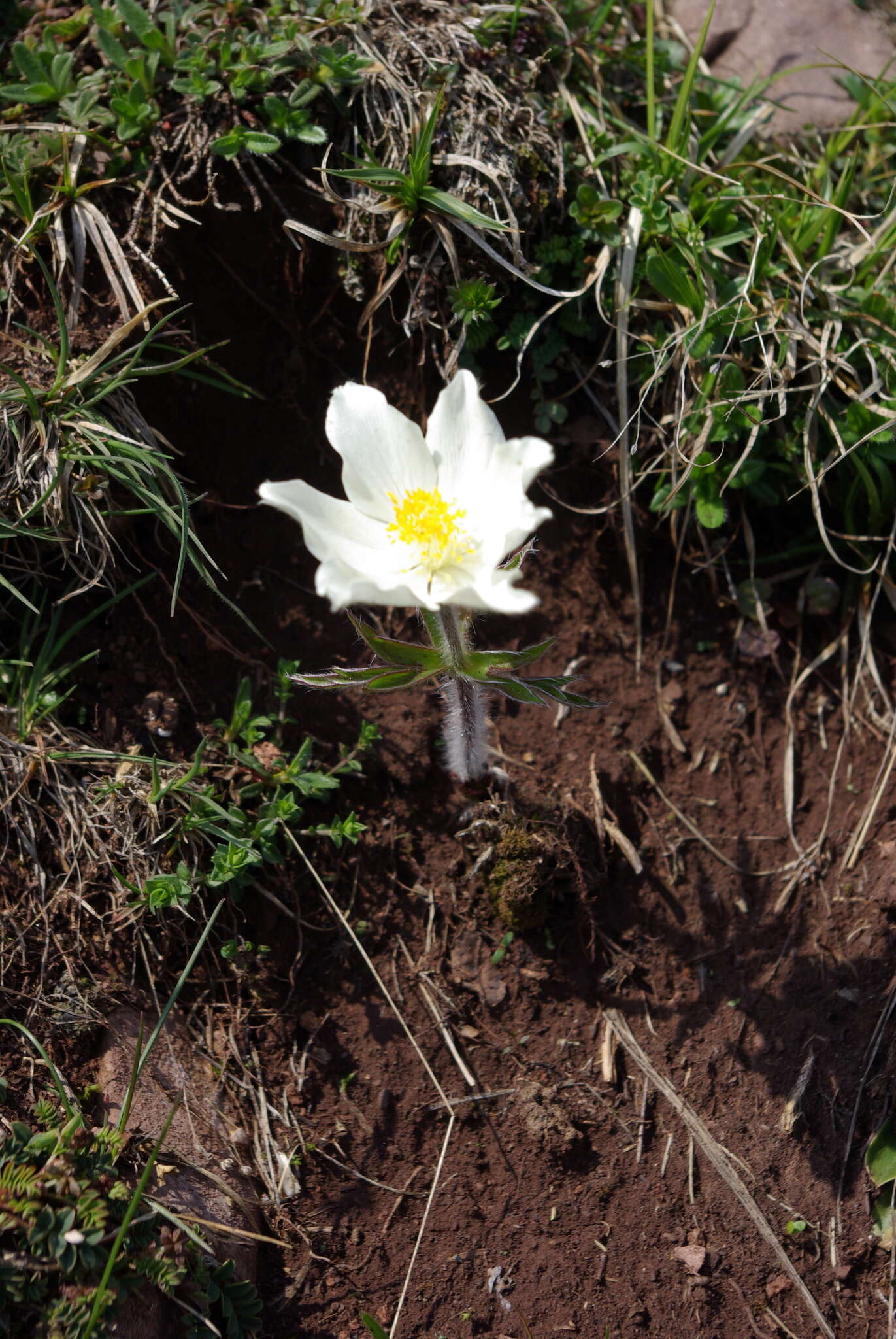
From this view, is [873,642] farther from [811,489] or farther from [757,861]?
[757,861]

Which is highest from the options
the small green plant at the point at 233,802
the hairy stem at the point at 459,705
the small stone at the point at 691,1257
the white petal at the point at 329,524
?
the white petal at the point at 329,524

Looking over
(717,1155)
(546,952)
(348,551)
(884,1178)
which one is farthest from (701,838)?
(348,551)

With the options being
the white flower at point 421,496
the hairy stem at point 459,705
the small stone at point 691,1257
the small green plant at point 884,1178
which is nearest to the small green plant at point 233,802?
the hairy stem at point 459,705

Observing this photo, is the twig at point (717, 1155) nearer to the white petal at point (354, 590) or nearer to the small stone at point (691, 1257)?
the small stone at point (691, 1257)

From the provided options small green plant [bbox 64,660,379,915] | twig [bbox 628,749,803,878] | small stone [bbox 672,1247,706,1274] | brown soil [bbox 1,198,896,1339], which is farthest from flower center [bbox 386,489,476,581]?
small stone [bbox 672,1247,706,1274]

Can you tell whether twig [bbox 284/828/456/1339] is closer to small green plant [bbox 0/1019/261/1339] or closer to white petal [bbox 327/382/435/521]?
small green plant [bbox 0/1019/261/1339]

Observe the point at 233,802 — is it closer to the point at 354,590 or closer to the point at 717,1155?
the point at 354,590
